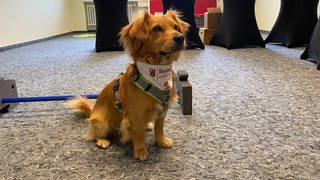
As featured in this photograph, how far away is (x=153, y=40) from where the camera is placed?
95 centimetres

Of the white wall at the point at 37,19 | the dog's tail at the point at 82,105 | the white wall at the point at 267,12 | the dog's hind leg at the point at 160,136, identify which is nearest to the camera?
the dog's hind leg at the point at 160,136

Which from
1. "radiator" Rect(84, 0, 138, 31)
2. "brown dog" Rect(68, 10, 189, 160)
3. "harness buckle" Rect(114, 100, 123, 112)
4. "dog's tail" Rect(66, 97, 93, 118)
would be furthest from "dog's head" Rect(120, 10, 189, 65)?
"radiator" Rect(84, 0, 138, 31)

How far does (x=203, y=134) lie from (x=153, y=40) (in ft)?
1.48

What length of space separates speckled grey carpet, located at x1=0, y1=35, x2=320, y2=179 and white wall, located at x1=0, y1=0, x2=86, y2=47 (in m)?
1.86

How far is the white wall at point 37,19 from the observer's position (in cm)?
377

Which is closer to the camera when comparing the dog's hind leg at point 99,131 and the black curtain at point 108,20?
the dog's hind leg at point 99,131

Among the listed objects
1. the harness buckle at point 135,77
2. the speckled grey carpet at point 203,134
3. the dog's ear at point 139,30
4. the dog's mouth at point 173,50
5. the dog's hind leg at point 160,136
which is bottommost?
the speckled grey carpet at point 203,134

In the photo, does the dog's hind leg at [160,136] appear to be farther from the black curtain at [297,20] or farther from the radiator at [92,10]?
Answer: the radiator at [92,10]

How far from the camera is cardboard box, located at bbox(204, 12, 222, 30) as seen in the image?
3854 mm

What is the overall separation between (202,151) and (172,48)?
1.23 ft

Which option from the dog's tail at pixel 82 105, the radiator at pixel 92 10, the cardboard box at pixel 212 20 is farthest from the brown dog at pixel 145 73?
the radiator at pixel 92 10

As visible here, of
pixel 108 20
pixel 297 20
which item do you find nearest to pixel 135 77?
pixel 108 20

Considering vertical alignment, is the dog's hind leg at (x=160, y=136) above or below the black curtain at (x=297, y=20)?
below

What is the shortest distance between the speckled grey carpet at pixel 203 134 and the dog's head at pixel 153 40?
334mm
